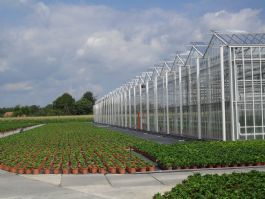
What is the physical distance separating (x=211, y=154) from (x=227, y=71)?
953cm

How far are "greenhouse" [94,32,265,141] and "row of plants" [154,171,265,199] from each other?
1372 cm

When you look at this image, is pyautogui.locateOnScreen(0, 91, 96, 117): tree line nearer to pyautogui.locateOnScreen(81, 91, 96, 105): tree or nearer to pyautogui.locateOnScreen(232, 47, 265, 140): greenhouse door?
pyautogui.locateOnScreen(81, 91, 96, 105): tree

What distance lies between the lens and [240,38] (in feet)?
88.9

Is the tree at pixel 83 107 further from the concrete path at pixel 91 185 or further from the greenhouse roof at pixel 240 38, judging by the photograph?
the concrete path at pixel 91 185

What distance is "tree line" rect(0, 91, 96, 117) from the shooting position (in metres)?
151

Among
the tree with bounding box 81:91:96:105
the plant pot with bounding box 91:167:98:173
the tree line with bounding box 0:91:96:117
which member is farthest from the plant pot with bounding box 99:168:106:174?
the tree with bounding box 81:91:96:105

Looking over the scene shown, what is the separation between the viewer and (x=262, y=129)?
25453mm

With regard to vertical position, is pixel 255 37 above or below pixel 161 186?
above

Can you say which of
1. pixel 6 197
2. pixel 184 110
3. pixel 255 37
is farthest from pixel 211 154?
pixel 184 110

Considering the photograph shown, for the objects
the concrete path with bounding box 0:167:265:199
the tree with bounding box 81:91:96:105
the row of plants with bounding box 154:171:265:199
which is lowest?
the concrete path with bounding box 0:167:265:199

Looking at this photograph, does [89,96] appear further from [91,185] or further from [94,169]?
[91,185]

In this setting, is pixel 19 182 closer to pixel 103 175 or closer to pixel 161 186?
pixel 103 175

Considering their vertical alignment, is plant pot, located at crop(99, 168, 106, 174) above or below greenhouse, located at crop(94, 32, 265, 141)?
below

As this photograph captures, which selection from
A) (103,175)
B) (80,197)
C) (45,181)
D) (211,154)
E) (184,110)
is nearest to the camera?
(80,197)
